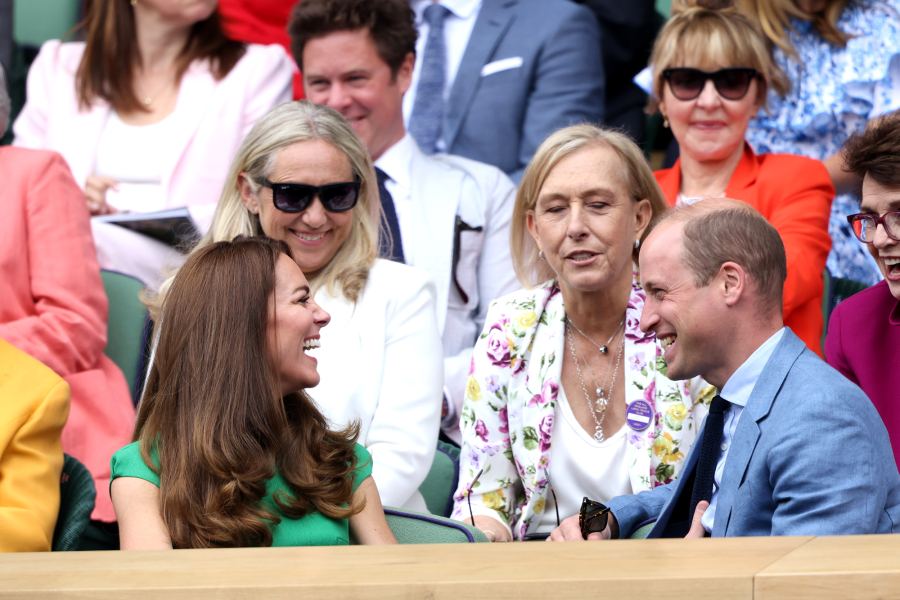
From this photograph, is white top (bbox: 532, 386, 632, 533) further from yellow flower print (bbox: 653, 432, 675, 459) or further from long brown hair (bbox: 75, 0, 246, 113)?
long brown hair (bbox: 75, 0, 246, 113)

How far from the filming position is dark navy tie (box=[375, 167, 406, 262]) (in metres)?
4.19

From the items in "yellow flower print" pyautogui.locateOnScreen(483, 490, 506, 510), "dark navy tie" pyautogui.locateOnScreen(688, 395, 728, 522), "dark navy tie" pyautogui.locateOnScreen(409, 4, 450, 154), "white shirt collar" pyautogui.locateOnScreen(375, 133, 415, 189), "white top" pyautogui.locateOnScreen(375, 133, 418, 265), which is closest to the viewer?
"dark navy tie" pyautogui.locateOnScreen(688, 395, 728, 522)

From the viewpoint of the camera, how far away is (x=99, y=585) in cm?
181

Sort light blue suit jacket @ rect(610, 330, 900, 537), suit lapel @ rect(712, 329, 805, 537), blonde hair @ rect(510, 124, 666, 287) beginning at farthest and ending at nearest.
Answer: blonde hair @ rect(510, 124, 666, 287) < suit lapel @ rect(712, 329, 805, 537) < light blue suit jacket @ rect(610, 330, 900, 537)

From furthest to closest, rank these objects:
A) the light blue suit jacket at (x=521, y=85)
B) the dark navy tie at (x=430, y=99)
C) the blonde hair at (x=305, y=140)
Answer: the dark navy tie at (x=430, y=99) < the light blue suit jacket at (x=521, y=85) < the blonde hair at (x=305, y=140)

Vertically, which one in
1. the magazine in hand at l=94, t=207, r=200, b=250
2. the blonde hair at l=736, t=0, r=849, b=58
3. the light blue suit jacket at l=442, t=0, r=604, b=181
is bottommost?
the magazine in hand at l=94, t=207, r=200, b=250

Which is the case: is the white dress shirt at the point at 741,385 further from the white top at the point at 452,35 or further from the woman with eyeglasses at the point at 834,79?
the white top at the point at 452,35

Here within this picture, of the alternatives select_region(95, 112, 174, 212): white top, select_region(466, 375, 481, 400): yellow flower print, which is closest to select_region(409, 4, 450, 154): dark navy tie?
select_region(95, 112, 174, 212): white top

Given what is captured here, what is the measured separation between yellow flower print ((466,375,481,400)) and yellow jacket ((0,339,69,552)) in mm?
968

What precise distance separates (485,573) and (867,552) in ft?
1.63

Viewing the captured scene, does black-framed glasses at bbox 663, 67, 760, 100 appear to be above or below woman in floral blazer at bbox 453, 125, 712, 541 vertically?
above

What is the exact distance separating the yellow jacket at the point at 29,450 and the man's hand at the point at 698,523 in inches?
49.6

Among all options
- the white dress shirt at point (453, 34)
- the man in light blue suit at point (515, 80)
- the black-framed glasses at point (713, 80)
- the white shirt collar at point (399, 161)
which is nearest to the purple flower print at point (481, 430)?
the white shirt collar at point (399, 161)

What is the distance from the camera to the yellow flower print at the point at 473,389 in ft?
11.1
